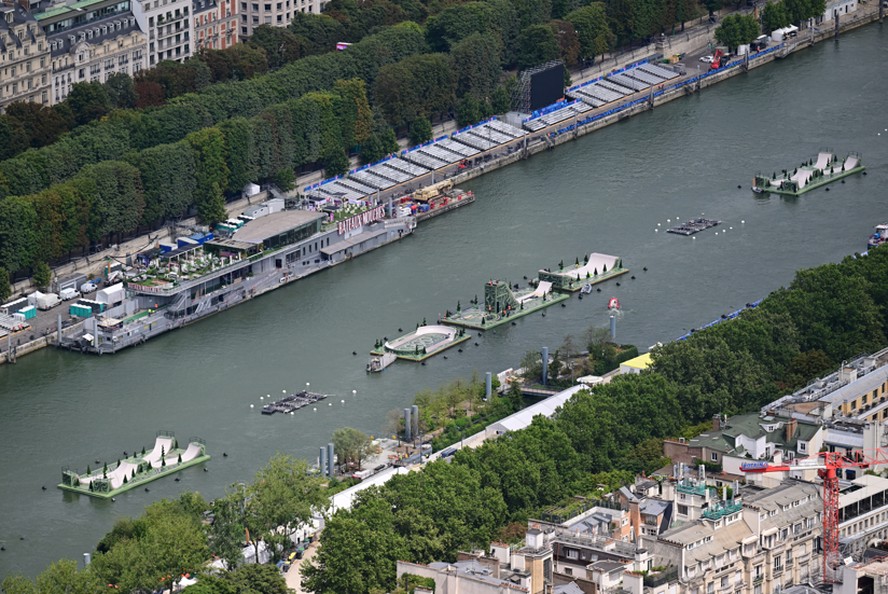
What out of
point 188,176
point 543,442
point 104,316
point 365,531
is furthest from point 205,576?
point 188,176

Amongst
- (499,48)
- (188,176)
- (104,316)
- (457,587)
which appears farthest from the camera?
(499,48)

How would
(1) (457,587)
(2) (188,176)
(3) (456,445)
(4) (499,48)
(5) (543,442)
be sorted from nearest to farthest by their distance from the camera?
(1) (457,587) < (5) (543,442) < (3) (456,445) < (2) (188,176) < (4) (499,48)

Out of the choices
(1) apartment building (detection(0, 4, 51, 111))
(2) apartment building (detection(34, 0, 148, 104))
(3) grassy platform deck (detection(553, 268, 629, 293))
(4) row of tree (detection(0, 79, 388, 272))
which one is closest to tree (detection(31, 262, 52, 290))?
(4) row of tree (detection(0, 79, 388, 272))

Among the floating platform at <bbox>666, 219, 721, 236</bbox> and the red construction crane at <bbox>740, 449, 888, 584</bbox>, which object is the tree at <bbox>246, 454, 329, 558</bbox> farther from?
the floating platform at <bbox>666, 219, 721, 236</bbox>

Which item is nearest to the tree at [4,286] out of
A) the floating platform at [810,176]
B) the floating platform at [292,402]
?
the floating platform at [292,402]

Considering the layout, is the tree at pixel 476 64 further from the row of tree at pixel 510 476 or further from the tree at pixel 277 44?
the row of tree at pixel 510 476

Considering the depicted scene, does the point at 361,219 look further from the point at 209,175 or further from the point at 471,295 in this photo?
the point at 471,295

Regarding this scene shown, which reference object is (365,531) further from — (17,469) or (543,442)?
(17,469)
